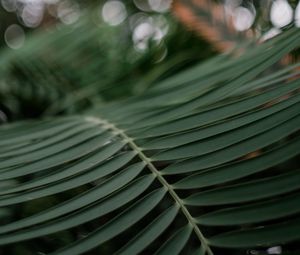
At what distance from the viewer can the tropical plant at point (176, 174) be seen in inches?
13.2

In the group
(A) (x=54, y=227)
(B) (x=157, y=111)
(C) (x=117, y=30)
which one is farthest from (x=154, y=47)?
(A) (x=54, y=227)

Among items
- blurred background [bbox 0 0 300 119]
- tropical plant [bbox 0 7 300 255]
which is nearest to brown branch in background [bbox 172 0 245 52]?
blurred background [bbox 0 0 300 119]

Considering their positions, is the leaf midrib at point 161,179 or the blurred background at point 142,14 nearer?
the leaf midrib at point 161,179

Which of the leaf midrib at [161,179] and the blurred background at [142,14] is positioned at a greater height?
the blurred background at [142,14]

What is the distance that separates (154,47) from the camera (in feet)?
3.81

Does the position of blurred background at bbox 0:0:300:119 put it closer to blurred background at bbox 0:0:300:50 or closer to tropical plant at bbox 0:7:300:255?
blurred background at bbox 0:0:300:50

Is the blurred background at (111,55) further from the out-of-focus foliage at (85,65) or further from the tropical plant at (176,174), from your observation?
the tropical plant at (176,174)

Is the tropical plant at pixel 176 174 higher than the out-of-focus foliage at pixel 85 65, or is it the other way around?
the out-of-focus foliage at pixel 85 65

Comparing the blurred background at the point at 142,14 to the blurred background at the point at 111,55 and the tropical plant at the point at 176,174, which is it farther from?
the tropical plant at the point at 176,174

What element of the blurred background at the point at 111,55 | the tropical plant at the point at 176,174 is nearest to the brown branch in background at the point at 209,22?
the blurred background at the point at 111,55

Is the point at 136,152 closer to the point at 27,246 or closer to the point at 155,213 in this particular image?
the point at 155,213

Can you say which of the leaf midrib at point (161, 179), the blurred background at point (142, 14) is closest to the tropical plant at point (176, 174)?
the leaf midrib at point (161, 179)

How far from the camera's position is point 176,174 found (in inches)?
16.8

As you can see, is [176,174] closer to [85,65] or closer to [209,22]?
[209,22]
